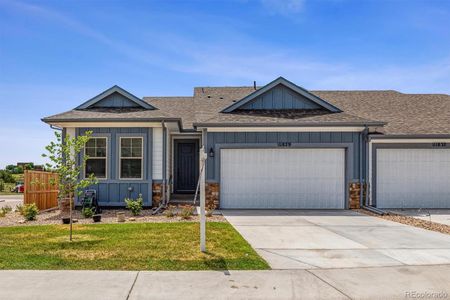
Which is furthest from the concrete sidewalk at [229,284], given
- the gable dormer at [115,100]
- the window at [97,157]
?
the gable dormer at [115,100]

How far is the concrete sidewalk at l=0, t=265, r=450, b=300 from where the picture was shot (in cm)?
453

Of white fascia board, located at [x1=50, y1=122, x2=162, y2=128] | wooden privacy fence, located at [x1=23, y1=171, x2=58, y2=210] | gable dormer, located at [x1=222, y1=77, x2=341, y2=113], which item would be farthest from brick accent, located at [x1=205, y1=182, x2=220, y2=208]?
wooden privacy fence, located at [x1=23, y1=171, x2=58, y2=210]

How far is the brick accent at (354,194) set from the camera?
43.7 feet

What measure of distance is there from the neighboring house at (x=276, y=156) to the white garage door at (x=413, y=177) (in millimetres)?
39

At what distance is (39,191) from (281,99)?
32.3ft

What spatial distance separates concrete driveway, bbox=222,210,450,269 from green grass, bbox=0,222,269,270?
0.59 m

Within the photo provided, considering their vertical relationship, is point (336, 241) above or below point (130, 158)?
below

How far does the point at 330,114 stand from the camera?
13875 millimetres

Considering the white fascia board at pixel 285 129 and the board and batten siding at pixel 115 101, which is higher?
the board and batten siding at pixel 115 101

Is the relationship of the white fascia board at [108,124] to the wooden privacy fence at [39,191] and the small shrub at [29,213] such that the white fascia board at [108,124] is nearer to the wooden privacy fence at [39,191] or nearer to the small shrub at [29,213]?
the wooden privacy fence at [39,191]

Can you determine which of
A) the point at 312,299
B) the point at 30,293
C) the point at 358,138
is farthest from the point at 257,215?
the point at 30,293

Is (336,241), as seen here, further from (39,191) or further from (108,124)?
(39,191)

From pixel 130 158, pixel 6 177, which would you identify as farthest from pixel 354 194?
pixel 6 177

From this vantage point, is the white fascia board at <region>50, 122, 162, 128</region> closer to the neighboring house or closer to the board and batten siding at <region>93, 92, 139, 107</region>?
the neighboring house
